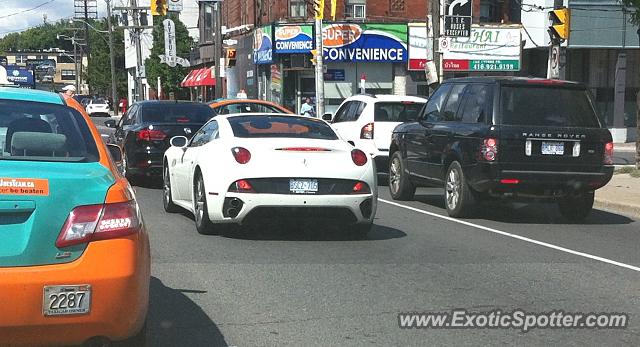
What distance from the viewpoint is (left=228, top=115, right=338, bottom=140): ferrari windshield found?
10.1 metres

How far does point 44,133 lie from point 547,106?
8.08m

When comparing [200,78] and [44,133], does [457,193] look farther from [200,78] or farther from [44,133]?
[200,78]

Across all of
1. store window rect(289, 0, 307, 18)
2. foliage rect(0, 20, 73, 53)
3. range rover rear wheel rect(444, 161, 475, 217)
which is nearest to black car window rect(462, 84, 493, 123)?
range rover rear wheel rect(444, 161, 475, 217)

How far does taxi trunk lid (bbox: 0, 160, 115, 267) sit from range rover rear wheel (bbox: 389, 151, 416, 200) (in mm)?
9993

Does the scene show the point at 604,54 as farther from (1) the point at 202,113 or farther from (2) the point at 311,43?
(1) the point at 202,113

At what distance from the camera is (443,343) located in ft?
18.7

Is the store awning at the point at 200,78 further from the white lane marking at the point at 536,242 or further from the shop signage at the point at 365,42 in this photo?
the white lane marking at the point at 536,242

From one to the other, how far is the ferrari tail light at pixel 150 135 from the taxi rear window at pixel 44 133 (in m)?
10.5

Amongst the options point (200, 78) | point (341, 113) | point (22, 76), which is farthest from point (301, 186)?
point (200, 78)

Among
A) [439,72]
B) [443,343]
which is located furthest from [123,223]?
[439,72]

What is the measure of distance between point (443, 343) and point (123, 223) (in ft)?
7.96

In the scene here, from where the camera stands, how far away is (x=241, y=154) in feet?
Result: 30.8

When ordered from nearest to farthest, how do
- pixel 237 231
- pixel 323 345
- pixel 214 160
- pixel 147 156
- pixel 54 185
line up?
pixel 54 185 < pixel 323 345 < pixel 214 160 < pixel 237 231 < pixel 147 156

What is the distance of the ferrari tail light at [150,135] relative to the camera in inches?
617
